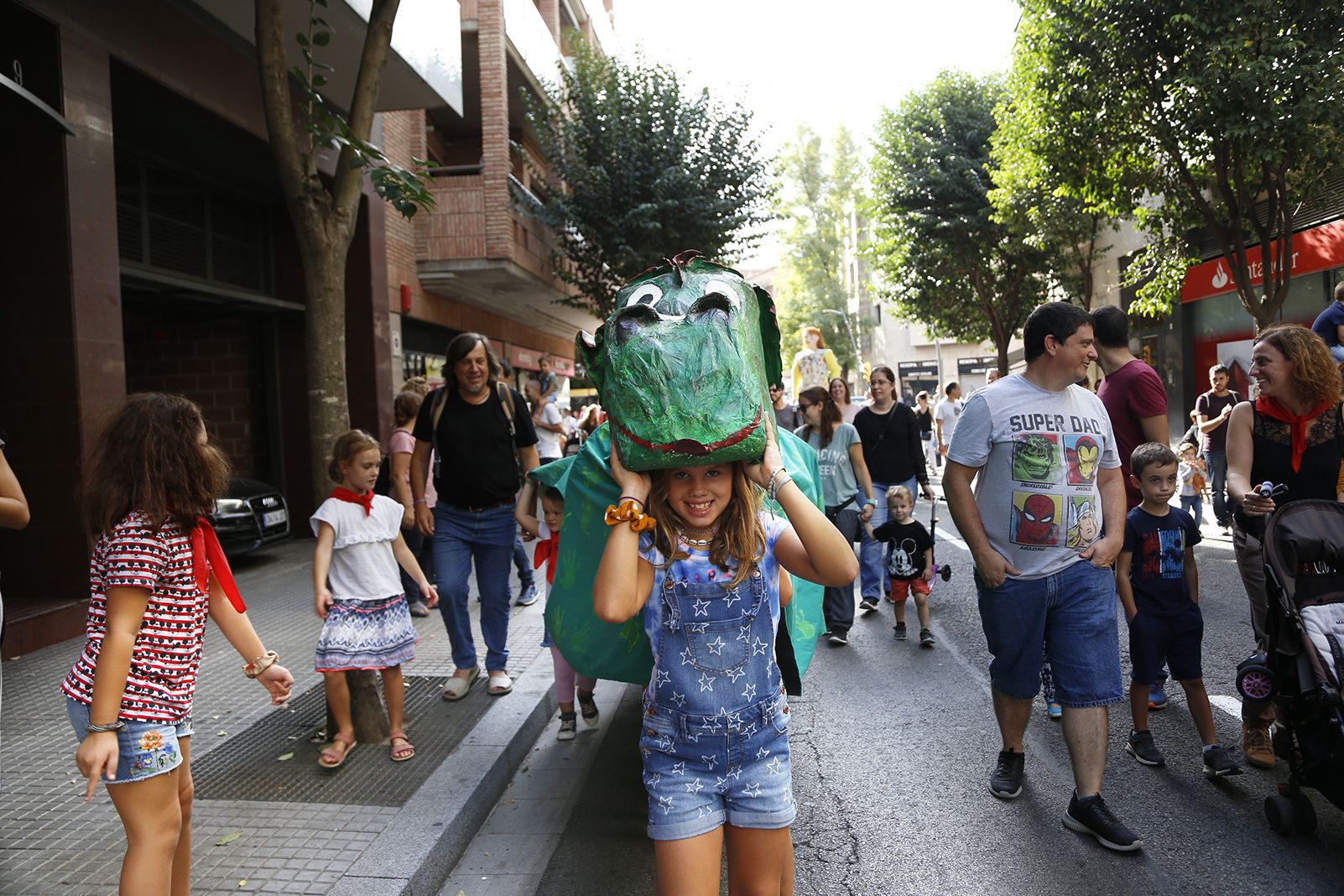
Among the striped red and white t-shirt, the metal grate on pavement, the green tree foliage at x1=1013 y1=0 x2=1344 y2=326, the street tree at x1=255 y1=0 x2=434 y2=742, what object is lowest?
the metal grate on pavement

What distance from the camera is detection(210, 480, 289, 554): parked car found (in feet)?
32.7

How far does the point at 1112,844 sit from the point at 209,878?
3314 millimetres

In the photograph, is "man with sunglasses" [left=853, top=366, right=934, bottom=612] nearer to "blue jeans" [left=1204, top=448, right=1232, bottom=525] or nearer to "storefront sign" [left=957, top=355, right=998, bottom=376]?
"blue jeans" [left=1204, top=448, right=1232, bottom=525]

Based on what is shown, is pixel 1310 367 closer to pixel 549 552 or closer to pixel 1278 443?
pixel 1278 443

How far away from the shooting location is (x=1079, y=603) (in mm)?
3922

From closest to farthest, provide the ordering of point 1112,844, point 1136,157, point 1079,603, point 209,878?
point 209,878 → point 1112,844 → point 1079,603 → point 1136,157

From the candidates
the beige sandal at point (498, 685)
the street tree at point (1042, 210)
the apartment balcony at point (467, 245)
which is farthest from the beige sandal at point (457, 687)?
the street tree at point (1042, 210)

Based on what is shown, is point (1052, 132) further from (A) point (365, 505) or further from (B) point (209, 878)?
(B) point (209, 878)

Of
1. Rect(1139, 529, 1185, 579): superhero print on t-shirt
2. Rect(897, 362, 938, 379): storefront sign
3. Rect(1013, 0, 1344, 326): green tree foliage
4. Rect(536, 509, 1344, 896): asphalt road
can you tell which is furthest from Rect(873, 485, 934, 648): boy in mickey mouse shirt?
Rect(897, 362, 938, 379): storefront sign

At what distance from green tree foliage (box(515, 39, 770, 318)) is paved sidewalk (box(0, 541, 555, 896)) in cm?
1369

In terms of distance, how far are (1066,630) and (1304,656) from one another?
835 millimetres

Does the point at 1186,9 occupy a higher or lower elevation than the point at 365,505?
higher

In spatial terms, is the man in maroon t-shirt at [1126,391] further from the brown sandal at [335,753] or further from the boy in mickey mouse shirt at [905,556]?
the brown sandal at [335,753]

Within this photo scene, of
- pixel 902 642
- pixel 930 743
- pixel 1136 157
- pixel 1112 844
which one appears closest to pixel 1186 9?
pixel 1136 157
